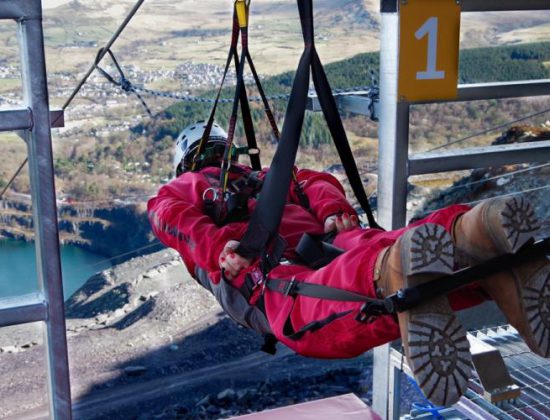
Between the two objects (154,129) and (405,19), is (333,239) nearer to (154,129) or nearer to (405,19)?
(405,19)

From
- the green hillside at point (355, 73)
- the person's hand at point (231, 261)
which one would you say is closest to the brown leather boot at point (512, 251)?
the person's hand at point (231, 261)

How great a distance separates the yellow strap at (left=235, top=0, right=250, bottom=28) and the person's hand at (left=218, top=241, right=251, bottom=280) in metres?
0.55

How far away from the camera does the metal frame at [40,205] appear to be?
1.45 meters

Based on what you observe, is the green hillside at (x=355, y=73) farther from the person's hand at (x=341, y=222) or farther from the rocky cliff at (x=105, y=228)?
the person's hand at (x=341, y=222)

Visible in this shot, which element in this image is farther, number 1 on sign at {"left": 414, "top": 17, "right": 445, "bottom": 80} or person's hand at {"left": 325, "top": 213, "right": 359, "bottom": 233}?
person's hand at {"left": 325, "top": 213, "right": 359, "bottom": 233}

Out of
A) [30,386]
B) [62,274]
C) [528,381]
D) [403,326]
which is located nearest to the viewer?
[403,326]

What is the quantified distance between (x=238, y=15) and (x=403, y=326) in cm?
89

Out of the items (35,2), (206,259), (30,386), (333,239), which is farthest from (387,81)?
(30,386)

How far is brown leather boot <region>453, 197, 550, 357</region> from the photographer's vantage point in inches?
53.9

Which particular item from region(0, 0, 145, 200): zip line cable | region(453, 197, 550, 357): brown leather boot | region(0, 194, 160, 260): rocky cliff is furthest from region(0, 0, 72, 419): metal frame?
region(0, 194, 160, 260): rocky cliff

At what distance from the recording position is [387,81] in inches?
83.1

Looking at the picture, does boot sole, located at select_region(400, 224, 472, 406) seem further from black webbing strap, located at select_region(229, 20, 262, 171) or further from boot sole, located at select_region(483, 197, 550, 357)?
black webbing strap, located at select_region(229, 20, 262, 171)

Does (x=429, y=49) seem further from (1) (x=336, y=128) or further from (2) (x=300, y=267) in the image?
(2) (x=300, y=267)

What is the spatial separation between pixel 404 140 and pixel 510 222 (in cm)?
81
